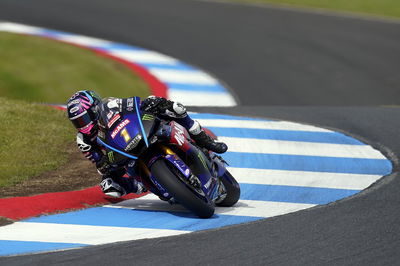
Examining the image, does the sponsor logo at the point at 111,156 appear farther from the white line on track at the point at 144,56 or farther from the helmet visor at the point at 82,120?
the white line on track at the point at 144,56

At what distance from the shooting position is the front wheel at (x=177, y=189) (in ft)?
27.6

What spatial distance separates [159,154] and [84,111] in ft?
3.06


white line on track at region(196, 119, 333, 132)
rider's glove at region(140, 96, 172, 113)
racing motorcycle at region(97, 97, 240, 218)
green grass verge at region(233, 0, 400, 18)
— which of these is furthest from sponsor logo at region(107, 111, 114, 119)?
green grass verge at region(233, 0, 400, 18)

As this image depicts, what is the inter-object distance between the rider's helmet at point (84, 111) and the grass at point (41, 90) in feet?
5.51

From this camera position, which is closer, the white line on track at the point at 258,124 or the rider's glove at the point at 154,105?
the rider's glove at the point at 154,105

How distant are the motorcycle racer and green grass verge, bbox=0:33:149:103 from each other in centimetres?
818

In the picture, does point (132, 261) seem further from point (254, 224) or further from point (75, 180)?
point (75, 180)

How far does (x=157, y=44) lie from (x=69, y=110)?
1237 centimetres

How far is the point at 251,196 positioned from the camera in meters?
9.77

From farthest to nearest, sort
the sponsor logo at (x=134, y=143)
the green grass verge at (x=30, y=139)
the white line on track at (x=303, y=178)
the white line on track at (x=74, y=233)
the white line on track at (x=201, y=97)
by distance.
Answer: the white line on track at (x=201, y=97) < the green grass verge at (x=30, y=139) < the white line on track at (x=303, y=178) < the sponsor logo at (x=134, y=143) < the white line on track at (x=74, y=233)

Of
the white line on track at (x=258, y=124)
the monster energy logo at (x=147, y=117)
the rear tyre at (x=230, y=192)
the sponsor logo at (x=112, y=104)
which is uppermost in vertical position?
the sponsor logo at (x=112, y=104)

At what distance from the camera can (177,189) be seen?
8391 mm

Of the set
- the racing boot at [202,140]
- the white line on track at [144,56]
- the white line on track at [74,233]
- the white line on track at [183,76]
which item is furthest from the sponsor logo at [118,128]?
the white line on track at [144,56]

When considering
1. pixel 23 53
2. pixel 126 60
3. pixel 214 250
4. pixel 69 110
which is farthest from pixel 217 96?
pixel 214 250
